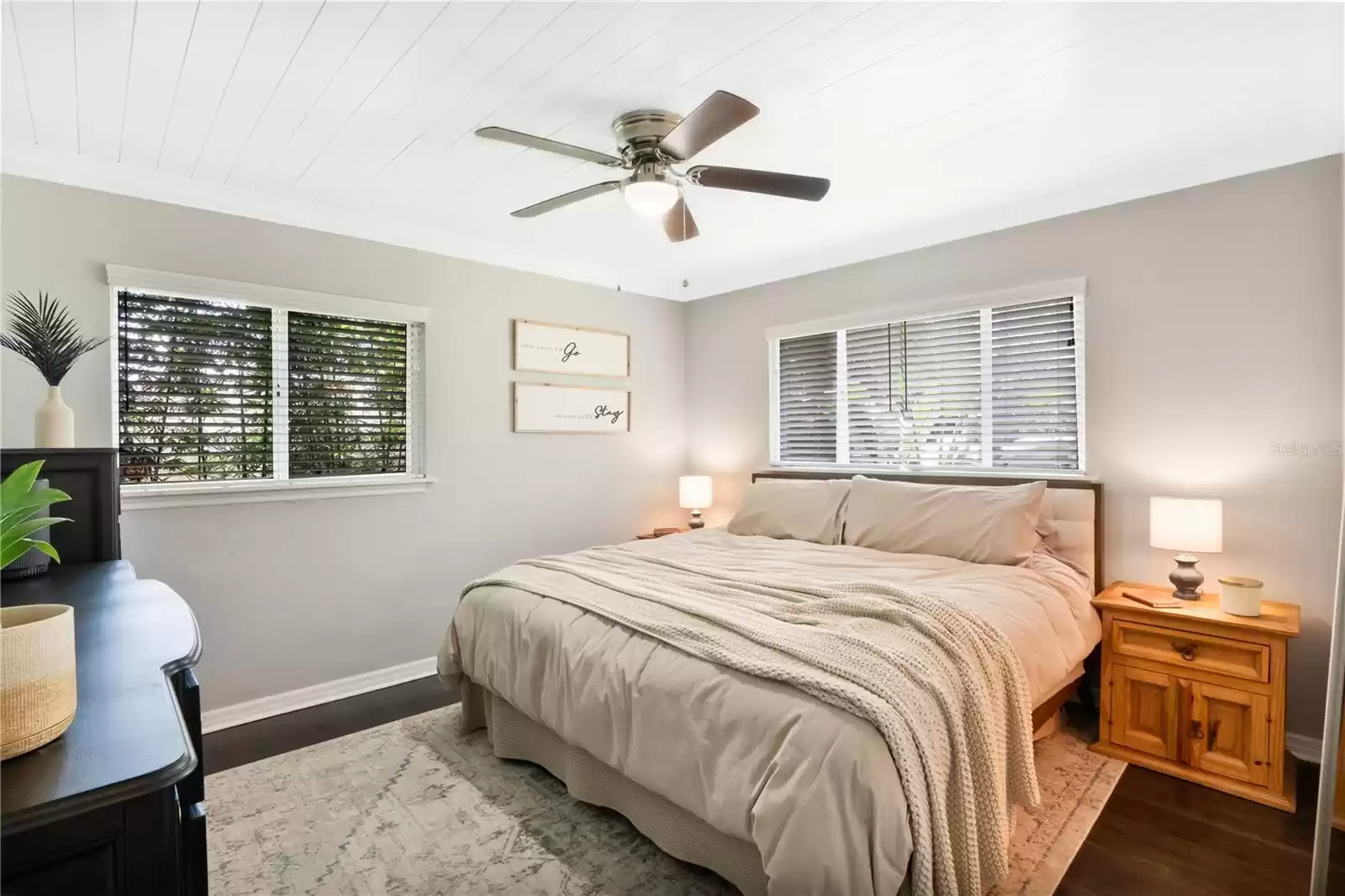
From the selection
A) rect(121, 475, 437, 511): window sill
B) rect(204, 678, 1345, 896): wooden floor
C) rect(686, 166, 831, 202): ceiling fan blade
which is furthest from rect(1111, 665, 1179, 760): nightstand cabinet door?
rect(121, 475, 437, 511): window sill

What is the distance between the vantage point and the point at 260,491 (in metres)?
3.13

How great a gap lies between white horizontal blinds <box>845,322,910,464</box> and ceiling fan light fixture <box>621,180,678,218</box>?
6.99ft

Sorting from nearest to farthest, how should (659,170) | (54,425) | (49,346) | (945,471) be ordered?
(54,425)
(49,346)
(659,170)
(945,471)

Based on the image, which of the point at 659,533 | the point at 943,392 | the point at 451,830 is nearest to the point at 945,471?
the point at 943,392

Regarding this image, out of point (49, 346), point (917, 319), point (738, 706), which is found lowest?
point (738, 706)

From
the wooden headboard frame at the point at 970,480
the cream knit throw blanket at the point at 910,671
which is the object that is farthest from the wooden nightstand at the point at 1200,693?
the cream knit throw blanket at the point at 910,671

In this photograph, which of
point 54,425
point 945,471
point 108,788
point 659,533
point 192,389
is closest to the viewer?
point 108,788

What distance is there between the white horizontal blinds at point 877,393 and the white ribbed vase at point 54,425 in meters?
3.76

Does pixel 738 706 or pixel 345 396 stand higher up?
pixel 345 396

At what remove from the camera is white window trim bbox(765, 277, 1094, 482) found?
323 centimetres

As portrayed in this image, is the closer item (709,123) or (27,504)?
(27,504)

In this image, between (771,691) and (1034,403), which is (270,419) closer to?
(771,691)

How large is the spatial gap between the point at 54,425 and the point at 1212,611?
4.24 meters

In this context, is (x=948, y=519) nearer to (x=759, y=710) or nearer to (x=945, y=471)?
(x=945, y=471)
